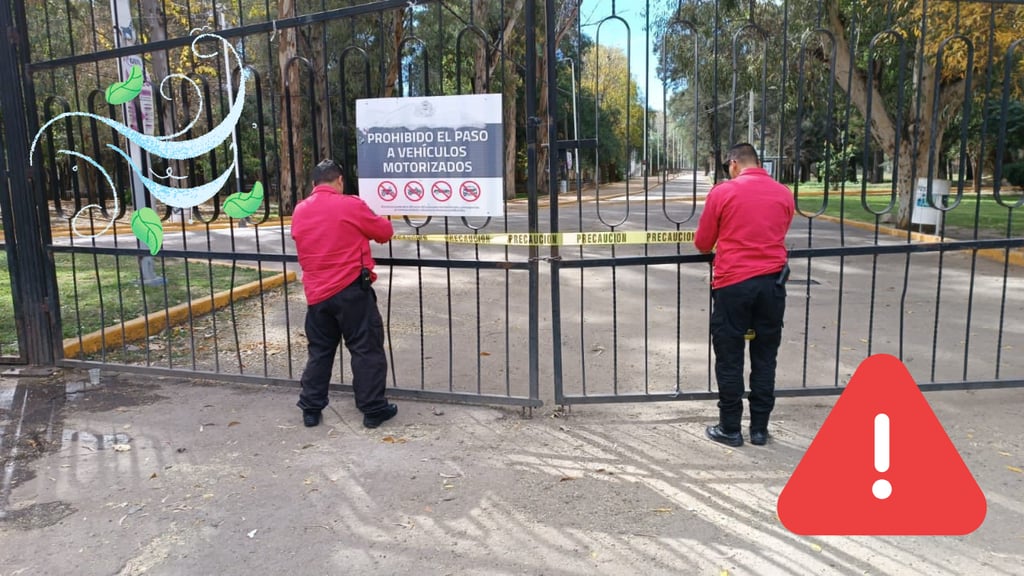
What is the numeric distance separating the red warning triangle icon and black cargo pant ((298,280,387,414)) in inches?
95.8

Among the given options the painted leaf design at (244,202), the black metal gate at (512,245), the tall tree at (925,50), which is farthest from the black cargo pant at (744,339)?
the painted leaf design at (244,202)

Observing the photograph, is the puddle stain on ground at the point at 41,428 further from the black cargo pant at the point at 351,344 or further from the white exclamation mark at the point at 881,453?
the white exclamation mark at the point at 881,453

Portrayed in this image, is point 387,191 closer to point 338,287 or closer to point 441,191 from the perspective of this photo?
point 441,191

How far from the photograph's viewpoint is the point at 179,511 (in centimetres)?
348

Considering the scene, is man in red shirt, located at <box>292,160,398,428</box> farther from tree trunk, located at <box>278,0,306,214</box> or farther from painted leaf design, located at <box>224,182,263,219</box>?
painted leaf design, located at <box>224,182,263,219</box>

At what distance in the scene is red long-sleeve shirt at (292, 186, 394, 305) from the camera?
4.23 metres

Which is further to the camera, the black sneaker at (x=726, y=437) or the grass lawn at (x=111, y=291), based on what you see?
the grass lawn at (x=111, y=291)

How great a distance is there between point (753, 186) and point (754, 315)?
712 millimetres

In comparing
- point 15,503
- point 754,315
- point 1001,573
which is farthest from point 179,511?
point 1001,573

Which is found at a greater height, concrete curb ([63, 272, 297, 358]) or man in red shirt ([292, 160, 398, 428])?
man in red shirt ([292, 160, 398, 428])

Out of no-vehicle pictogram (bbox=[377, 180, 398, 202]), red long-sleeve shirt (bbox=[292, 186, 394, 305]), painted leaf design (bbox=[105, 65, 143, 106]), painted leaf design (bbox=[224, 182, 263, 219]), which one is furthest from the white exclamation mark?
painted leaf design (bbox=[105, 65, 143, 106])

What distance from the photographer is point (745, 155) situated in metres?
3.98

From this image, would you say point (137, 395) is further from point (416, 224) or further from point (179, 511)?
point (416, 224)

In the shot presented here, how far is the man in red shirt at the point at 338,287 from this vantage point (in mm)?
4246
